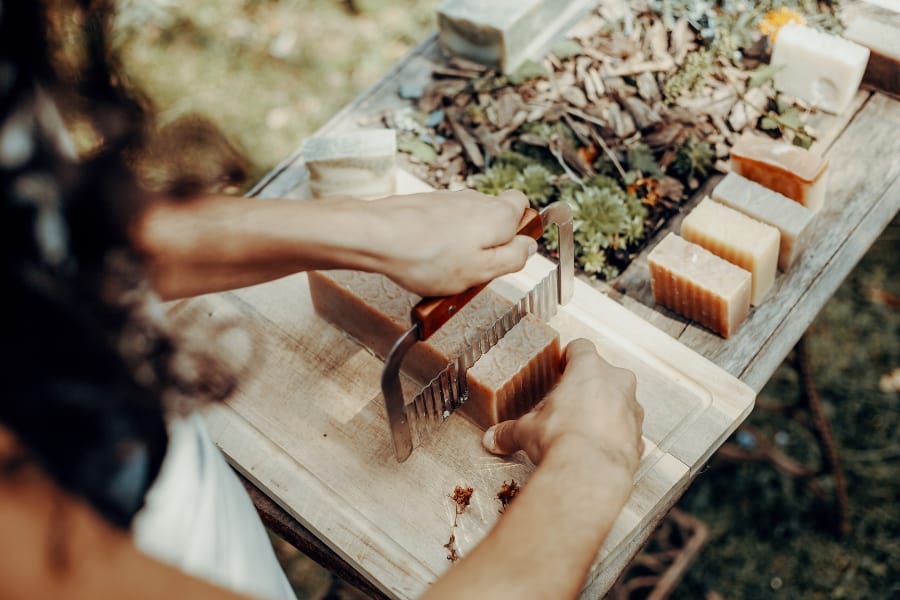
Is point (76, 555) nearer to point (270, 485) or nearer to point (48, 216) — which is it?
point (48, 216)

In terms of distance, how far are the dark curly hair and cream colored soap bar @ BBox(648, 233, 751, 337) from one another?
116 centimetres

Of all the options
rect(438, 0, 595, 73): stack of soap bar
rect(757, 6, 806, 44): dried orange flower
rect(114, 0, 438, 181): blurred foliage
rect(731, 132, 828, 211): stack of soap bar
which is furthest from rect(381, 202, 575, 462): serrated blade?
rect(114, 0, 438, 181): blurred foliage

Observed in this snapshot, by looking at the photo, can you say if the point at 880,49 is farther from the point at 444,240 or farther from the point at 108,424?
the point at 108,424

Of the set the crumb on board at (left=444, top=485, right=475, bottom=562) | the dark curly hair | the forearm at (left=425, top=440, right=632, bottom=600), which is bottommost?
the crumb on board at (left=444, top=485, right=475, bottom=562)

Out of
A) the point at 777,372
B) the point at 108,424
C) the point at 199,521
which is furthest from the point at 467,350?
the point at 777,372

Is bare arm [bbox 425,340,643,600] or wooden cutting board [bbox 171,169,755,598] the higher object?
bare arm [bbox 425,340,643,600]

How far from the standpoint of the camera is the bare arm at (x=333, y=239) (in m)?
1.38

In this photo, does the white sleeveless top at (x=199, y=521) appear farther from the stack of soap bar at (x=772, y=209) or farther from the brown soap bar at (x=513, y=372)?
the stack of soap bar at (x=772, y=209)

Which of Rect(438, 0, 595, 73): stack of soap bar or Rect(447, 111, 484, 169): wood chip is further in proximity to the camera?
Rect(438, 0, 595, 73): stack of soap bar

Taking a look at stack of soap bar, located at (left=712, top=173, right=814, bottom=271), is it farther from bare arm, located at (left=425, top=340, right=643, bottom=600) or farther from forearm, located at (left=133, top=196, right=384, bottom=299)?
forearm, located at (left=133, top=196, right=384, bottom=299)

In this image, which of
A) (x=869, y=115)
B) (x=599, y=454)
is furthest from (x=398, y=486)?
(x=869, y=115)

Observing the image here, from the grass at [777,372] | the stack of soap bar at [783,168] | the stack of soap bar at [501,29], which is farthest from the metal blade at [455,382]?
the grass at [777,372]

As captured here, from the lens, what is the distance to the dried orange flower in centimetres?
222

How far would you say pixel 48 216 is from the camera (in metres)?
0.74
